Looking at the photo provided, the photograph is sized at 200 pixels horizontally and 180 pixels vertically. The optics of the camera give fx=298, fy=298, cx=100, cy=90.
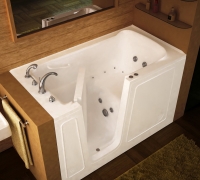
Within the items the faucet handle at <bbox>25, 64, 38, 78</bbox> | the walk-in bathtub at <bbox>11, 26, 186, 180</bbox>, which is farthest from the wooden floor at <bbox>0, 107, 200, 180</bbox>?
the faucet handle at <bbox>25, 64, 38, 78</bbox>

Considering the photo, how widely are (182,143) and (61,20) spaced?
1.40 metres

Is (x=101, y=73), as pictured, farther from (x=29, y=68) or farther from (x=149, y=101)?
(x=29, y=68)

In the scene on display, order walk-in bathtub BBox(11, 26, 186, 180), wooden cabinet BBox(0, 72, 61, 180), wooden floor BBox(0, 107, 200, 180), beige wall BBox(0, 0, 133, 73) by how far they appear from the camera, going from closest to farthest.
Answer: wooden cabinet BBox(0, 72, 61, 180) → walk-in bathtub BBox(11, 26, 186, 180) → beige wall BBox(0, 0, 133, 73) → wooden floor BBox(0, 107, 200, 180)

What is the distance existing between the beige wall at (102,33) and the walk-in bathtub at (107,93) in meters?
0.06

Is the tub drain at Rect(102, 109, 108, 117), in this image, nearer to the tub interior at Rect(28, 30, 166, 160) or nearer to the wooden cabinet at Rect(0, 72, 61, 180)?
the tub interior at Rect(28, 30, 166, 160)

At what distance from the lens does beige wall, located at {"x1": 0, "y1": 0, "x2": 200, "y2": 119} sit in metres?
2.09

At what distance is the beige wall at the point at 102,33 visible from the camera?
2.09m

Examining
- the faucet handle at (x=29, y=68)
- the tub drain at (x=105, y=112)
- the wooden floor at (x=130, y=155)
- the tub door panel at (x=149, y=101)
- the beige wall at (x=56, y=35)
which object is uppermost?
the beige wall at (x=56, y=35)

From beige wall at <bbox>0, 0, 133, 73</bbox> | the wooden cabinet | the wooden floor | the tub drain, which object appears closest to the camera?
the wooden cabinet

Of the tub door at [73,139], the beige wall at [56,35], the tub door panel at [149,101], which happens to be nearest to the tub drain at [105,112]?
the tub door panel at [149,101]

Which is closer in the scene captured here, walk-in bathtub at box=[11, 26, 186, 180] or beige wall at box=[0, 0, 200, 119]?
walk-in bathtub at box=[11, 26, 186, 180]

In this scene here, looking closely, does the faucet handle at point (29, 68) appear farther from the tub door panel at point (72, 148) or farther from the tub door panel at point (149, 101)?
the tub door panel at point (149, 101)

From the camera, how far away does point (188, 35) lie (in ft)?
7.26

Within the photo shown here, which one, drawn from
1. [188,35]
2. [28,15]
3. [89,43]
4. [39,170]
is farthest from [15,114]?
[188,35]
